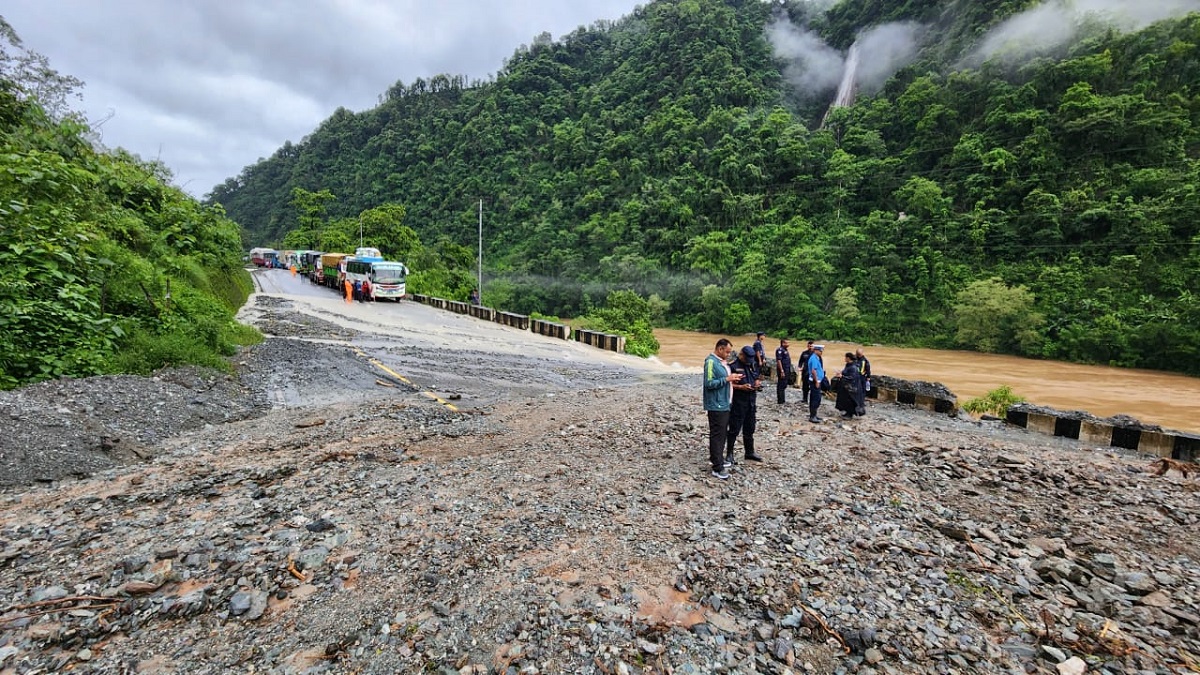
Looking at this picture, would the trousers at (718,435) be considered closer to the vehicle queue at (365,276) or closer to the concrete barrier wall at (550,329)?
the concrete barrier wall at (550,329)

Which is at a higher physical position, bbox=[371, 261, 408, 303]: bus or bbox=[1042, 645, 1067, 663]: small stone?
bbox=[371, 261, 408, 303]: bus

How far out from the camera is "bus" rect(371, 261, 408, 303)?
2905cm

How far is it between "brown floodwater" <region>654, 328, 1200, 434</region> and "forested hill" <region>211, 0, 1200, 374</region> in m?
2.54

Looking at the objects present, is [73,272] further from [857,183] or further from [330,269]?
[857,183]

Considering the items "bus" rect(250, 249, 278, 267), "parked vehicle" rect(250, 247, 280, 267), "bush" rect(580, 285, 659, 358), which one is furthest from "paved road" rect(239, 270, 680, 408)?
"bus" rect(250, 249, 278, 267)

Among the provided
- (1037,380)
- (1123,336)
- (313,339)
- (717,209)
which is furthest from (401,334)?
(717,209)

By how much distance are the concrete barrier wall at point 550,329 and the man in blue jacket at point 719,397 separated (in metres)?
17.1

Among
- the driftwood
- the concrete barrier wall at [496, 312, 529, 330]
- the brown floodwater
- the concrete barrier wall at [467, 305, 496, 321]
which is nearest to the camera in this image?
the driftwood

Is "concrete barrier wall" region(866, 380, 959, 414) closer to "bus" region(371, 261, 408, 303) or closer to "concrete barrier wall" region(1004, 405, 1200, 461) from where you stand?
"concrete barrier wall" region(1004, 405, 1200, 461)

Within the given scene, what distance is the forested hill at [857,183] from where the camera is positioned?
1235 inches

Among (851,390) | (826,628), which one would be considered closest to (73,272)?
(826,628)

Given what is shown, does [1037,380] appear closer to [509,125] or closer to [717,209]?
[717,209]

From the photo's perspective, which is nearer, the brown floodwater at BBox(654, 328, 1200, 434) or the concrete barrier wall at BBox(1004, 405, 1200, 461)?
the concrete barrier wall at BBox(1004, 405, 1200, 461)

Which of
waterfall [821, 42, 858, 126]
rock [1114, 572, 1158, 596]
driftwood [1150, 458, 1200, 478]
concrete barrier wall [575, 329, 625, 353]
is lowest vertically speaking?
rock [1114, 572, 1158, 596]
